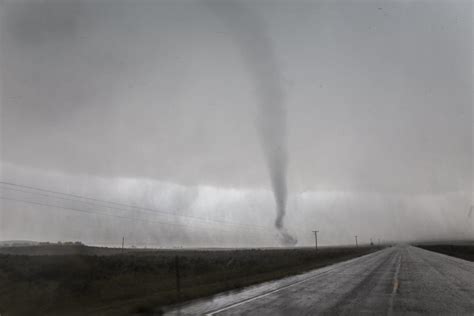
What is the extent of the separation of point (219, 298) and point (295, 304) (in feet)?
11.5

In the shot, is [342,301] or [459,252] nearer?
[342,301]

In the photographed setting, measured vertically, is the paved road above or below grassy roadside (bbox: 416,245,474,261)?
above

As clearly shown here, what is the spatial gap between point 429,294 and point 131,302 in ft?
42.2

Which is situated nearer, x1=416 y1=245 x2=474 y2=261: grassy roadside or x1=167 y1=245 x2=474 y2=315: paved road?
x1=167 y1=245 x2=474 y2=315: paved road

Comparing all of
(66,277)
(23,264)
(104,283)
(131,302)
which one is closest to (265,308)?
(131,302)

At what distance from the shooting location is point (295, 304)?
14.2 meters

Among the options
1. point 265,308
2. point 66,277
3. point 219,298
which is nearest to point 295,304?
point 265,308

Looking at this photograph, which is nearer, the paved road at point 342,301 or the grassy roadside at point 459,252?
the paved road at point 342,301

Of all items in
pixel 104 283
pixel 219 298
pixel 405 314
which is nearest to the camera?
pixel 405 314

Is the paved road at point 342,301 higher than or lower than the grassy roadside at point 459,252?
higher

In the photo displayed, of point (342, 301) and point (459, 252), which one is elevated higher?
point (342, 301)

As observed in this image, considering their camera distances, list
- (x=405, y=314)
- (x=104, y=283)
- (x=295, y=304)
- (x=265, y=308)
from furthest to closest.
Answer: (x=104, y=283) → (x=295, y=304) → (x=265, y=308) → (x=405, y=314)

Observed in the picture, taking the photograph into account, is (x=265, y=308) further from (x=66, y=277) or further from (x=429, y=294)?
(x=66, y=277)

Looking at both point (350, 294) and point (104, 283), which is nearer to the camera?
point (350, 294)
